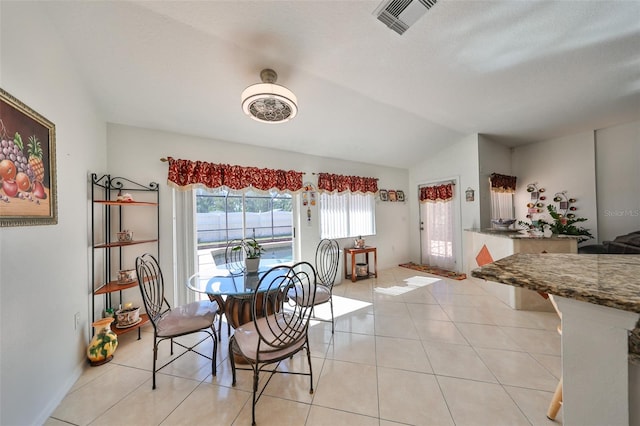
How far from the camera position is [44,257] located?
149 centimetres

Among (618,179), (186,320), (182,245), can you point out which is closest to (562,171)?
(618,179)

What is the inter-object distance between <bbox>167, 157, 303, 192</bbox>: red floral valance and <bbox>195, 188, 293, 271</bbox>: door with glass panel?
0.13m

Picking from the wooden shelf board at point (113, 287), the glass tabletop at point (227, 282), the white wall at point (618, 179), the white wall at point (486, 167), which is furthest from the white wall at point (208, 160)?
the white wall at point (618, 179)

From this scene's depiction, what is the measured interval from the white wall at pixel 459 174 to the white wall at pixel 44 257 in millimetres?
5277

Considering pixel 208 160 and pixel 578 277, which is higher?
pixel 208 160

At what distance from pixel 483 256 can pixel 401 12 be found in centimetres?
352

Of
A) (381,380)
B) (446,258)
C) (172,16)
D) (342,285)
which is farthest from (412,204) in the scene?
(172,16)

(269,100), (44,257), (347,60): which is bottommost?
(44,257)

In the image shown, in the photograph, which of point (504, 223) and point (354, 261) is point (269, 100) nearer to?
point (354, 261)

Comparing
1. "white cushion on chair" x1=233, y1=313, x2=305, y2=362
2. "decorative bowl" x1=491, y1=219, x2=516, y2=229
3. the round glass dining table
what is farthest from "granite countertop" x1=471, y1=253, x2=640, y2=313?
"decorative bowl" x1=491, y1=219, x2=516, y2=229

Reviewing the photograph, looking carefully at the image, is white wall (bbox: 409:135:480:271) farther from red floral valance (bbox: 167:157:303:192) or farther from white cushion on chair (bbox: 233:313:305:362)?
white cushion on chair (bbox: 233:313:305:362)

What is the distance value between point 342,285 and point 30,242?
3630mm

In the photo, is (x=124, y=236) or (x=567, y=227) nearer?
(x=124, y=236)

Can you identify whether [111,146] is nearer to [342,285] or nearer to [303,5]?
[303,5]
